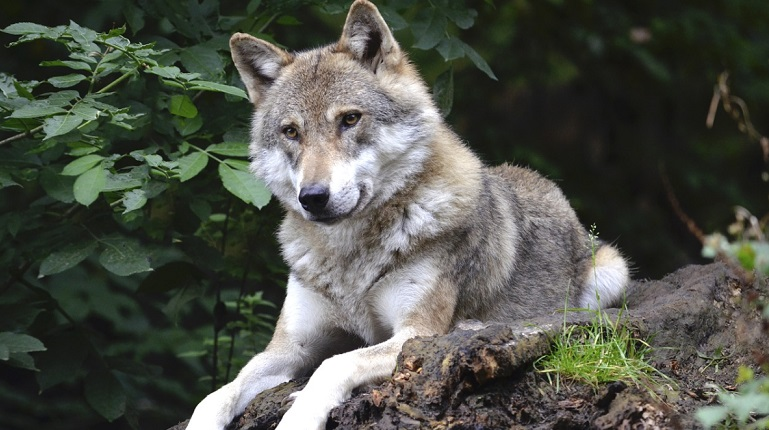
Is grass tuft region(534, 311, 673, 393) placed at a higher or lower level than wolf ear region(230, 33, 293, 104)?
lower

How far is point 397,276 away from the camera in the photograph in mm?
4828

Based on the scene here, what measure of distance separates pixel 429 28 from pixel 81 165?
228 cm

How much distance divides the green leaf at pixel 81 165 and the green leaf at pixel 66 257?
67cm

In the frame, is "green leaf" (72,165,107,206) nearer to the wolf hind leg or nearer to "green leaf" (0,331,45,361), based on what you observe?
"green leaf" (0,331,45,361)

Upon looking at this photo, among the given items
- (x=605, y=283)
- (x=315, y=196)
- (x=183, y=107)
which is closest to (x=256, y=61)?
(x=183, y=107)

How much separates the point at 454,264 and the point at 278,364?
3.59ft

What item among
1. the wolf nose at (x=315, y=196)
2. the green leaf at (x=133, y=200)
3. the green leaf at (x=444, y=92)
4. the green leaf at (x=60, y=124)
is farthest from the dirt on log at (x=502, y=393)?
the green leaf at (x=444, y=92)

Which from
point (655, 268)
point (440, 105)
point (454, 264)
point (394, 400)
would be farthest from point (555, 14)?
point (394, 400)

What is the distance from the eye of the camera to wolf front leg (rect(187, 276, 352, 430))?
4804 millimetres

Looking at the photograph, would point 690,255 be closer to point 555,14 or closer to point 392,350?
point 555,14

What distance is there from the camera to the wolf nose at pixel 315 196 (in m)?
4.47

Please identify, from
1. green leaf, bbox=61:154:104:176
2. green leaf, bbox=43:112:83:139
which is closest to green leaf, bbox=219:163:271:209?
green leaf, bbox=61:154:104:176

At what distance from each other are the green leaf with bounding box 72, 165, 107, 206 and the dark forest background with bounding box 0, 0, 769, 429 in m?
0.55

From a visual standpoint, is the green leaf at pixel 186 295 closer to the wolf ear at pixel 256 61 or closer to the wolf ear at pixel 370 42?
the wolf ear at pixel 256 61
